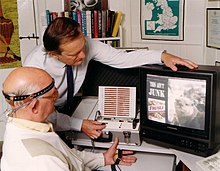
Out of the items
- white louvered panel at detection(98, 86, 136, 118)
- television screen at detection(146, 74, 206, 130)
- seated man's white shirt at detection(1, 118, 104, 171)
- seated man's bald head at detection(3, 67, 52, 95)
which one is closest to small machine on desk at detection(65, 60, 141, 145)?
white louvered panel at detection(98, 86, 136, 118)

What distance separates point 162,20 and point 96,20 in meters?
0.70

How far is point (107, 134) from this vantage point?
66.3 inches

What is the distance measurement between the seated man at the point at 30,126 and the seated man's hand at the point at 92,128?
18.2 inches

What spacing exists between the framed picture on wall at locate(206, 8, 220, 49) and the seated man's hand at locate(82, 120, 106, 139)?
1517 millimetres

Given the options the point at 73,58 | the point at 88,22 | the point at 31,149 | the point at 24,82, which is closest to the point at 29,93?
the point at 24,82

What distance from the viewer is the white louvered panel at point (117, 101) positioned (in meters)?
1.72

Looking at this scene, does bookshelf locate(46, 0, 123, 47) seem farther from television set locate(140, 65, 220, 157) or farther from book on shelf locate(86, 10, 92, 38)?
television set locate(140, 65, 220, 157)

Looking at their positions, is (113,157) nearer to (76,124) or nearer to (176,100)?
(76,124)

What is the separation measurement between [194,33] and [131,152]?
5.87 feet

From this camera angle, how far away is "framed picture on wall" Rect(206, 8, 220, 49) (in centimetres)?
270

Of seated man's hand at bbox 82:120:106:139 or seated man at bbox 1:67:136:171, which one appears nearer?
seated man at bbox 1:67:136:171

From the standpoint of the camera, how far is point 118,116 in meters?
1.74

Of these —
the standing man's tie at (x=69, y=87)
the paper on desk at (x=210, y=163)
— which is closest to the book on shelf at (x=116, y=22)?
the standing man's tie at (x=69, y=87)

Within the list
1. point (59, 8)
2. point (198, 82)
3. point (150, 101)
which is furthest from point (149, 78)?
point (59, 8)
